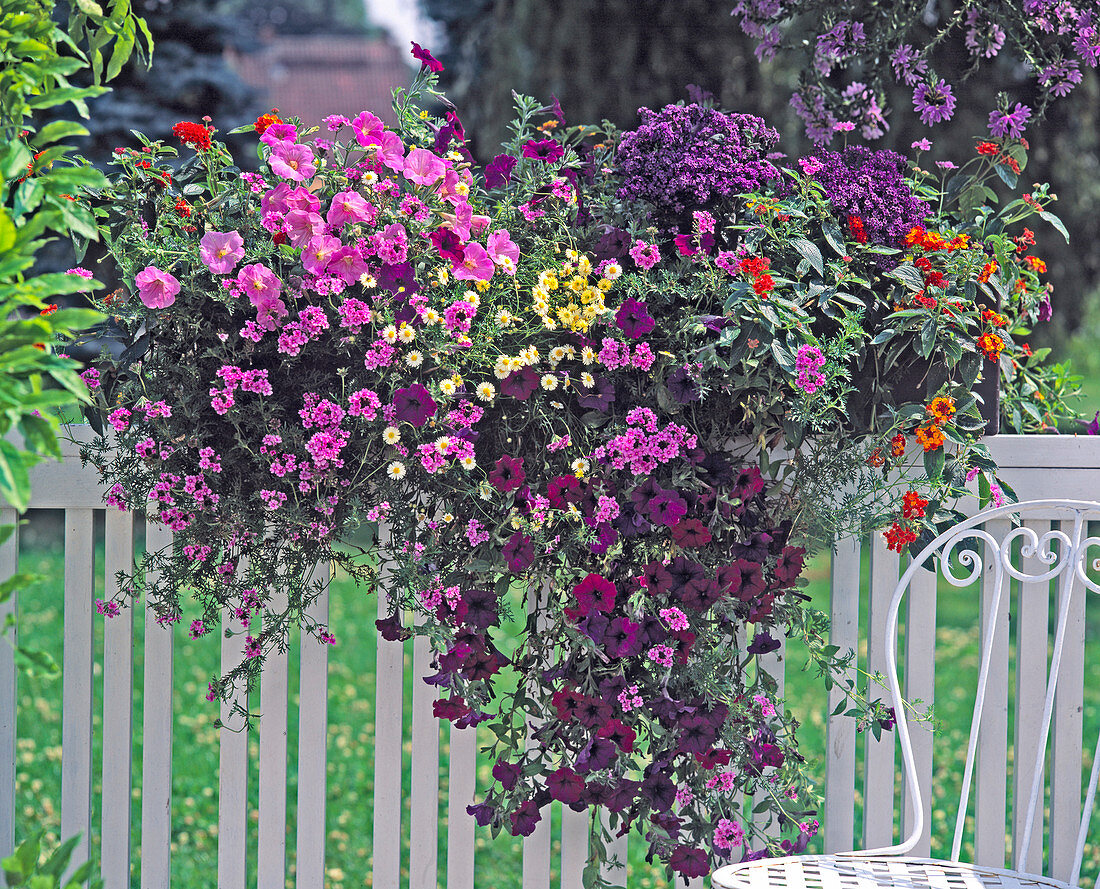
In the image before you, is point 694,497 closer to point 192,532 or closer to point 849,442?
point 849,442

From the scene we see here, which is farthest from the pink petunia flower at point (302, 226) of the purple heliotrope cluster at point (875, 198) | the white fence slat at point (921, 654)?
the white fence slat at point (921, 654)

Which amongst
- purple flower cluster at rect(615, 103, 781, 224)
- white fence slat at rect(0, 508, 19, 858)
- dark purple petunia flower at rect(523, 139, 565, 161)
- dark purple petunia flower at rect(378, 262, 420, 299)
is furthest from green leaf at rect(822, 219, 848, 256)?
white fence slat at rect(0, 508, 19, 858)

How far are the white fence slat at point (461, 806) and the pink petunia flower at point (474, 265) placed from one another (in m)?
0.79

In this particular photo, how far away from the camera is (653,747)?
60.4 inches

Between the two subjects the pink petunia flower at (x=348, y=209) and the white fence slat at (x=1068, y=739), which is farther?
the white fence slat at (x=1068, y=739)

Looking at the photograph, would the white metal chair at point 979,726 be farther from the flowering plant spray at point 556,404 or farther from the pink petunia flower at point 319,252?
the pink petunia flower at point 319,252

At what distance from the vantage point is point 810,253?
1511 mm

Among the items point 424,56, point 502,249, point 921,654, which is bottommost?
point 921,654

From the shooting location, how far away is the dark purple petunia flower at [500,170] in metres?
1.59

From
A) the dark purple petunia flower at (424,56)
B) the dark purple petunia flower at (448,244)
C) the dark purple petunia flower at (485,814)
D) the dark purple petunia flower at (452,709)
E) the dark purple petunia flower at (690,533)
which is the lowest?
the dark purple petunia flower at (485,814)

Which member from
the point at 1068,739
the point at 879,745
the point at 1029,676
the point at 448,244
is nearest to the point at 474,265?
the point at 448,244

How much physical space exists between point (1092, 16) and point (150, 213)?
197 centimetres

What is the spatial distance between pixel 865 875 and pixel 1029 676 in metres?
0.56

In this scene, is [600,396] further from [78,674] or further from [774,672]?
[78,674]
